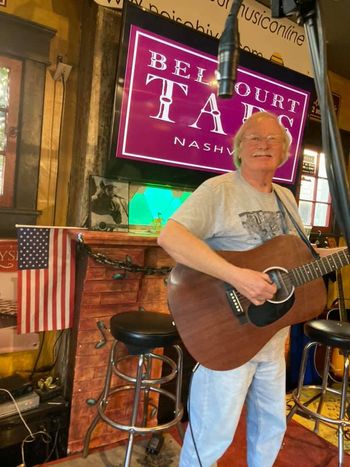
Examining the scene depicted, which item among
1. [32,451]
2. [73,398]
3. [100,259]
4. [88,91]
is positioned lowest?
[32,451]

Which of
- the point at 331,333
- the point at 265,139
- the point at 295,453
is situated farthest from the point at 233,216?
the point at 295,453

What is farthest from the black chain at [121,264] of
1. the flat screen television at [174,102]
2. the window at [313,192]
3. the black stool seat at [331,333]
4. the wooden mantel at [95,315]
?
the window at [313,192]

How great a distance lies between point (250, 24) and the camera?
2553mm

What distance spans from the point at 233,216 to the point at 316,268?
0.41 meters

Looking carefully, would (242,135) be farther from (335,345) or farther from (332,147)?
(335,345)

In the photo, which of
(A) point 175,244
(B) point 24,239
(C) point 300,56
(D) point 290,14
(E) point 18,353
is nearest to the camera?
(D) point 290,14

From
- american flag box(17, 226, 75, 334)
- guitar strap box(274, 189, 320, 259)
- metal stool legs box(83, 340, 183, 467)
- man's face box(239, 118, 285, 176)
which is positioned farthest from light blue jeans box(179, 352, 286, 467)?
american flag box(17, 226, 75, 334)

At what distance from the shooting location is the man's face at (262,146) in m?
1.50

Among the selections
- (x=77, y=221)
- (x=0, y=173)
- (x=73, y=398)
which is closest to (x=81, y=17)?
(x=0, y=173)

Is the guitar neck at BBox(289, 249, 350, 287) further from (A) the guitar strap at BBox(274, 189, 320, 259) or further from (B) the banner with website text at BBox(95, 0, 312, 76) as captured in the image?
(B) the banner with website text at BBox(95, 0, 312, 76)

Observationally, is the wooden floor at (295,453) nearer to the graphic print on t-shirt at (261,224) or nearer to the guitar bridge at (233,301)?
the guitar bridge at (233,301)

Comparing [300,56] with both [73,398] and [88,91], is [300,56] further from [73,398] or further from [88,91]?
[73,398]

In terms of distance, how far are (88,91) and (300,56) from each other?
1.70 metres

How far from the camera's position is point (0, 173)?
6.85ft
